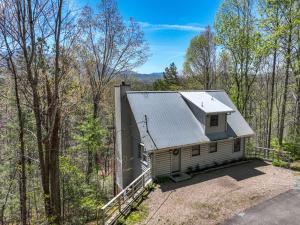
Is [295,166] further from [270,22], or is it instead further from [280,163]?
[270,22]

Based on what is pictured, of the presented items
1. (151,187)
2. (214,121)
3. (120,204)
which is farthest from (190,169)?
(120,204)

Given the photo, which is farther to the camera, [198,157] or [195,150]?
[198,157]

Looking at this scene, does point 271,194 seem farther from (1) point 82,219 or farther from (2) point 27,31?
(2) point 27,31

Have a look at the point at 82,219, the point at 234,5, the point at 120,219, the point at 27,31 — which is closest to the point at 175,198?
the point at 120,219

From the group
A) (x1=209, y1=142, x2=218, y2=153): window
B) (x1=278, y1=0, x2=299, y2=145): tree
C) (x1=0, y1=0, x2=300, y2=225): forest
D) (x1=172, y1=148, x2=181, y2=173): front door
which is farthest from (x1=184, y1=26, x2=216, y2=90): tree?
(x1=172, y1=148, x2=181, y2=173): front door

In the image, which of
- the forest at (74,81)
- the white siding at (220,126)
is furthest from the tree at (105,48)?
the white siding at (220,126)

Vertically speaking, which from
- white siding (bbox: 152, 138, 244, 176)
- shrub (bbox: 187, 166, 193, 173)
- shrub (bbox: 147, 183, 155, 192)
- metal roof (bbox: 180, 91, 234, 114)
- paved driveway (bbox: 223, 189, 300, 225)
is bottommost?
shrub (bbox: 147, 183, 155, 192)

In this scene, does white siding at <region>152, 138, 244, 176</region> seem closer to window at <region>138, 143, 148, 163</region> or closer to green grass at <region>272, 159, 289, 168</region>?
window at <region>138, 143, 148, 163</region>
